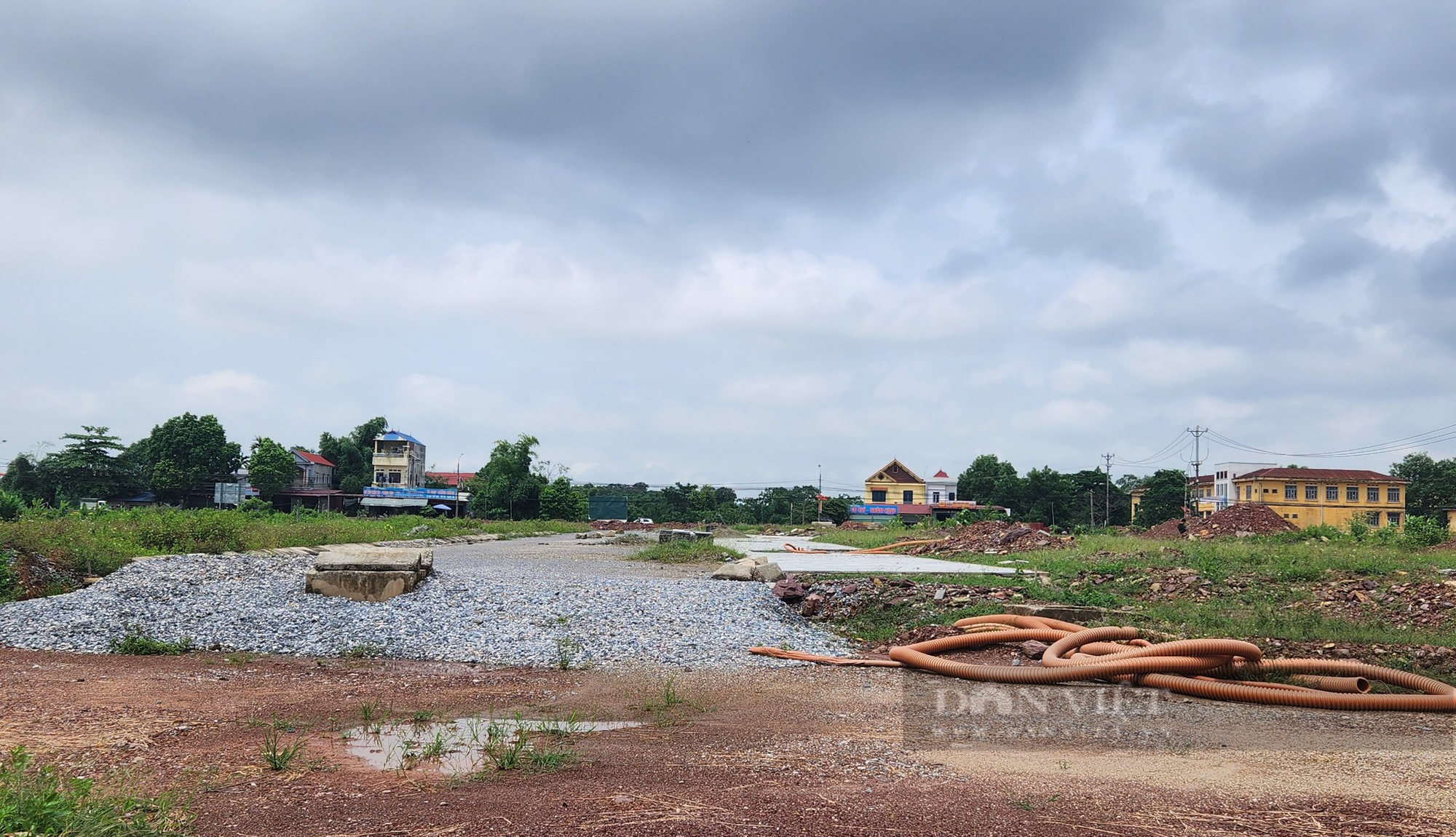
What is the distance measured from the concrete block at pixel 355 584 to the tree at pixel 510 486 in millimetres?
34122

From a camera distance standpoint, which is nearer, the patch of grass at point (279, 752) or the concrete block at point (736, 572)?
the patch of grass at point (279, 752)

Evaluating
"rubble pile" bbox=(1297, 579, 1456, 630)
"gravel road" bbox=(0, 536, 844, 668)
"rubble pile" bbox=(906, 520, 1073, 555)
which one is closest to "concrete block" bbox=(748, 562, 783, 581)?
"gravel road" bbox=(0, 536, 844, 668)

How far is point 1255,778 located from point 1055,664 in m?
3.18

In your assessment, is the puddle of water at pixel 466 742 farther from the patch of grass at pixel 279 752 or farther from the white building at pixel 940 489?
the white building at pixel 940 489

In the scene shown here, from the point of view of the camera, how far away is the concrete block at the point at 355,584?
11180 millimetres

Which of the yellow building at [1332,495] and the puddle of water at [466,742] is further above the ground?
the yellow building at [1332,495]

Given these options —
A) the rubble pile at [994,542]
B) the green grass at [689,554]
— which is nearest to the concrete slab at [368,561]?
the green grass at [689,554]

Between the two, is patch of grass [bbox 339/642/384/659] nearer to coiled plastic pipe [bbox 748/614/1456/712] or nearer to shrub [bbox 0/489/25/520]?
coiled plastic pipe [bbox 748/614/1456/712]

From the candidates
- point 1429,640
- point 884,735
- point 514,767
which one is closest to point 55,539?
point 514,767

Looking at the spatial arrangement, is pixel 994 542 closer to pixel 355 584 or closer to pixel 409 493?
pixel 355 584

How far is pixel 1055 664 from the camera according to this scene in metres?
8.24

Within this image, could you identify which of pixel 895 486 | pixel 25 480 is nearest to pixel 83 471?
pixel 25 480

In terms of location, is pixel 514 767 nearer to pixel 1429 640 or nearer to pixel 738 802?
pixel 738 802

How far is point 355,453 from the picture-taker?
6128 cm
